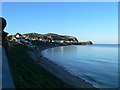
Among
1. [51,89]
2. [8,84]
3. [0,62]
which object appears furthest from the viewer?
[51,89]

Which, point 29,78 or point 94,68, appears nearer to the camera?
point 29,78

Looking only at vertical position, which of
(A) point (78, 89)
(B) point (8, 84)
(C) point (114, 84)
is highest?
(B) point (8, 84)

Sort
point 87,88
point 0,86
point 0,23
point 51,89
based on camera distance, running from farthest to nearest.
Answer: point 87,88 → point 0,23 → point 51,89 → point 0,86

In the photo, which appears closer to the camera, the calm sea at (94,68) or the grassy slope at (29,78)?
the grassy slope at (29,78)

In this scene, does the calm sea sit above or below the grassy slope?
below

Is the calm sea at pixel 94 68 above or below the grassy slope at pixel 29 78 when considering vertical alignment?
below

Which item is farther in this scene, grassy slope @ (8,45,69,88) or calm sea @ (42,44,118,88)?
calm sea @ (42,44,118,88)

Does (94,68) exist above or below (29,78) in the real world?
below

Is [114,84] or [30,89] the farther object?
[114,84]

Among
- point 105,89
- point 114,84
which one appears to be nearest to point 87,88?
point 105,89

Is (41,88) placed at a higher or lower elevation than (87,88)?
higher

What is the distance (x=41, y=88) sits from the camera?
10.1m

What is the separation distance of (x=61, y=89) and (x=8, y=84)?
7201 millimetres

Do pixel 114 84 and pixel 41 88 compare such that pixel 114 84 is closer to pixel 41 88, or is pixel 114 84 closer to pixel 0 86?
pixel 41 88
